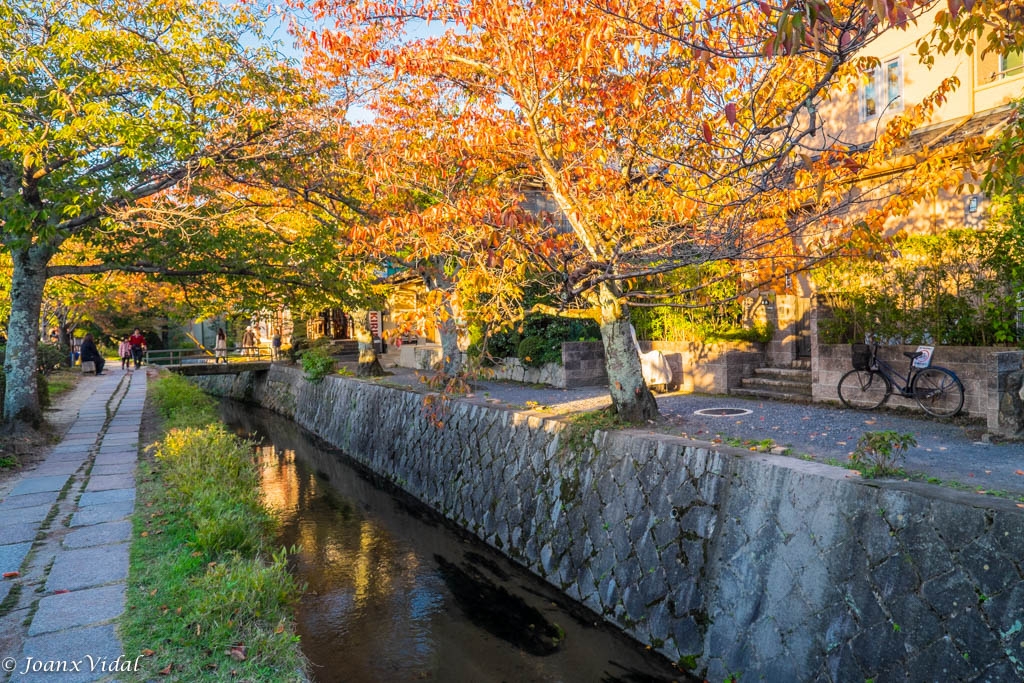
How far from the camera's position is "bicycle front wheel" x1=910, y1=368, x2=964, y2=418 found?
364 inches

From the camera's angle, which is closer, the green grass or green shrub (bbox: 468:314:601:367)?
the green grass

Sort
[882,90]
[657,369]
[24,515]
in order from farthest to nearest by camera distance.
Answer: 1. [882,90]
2. [657,369]
3. [24,515]

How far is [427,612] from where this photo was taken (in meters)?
8.67

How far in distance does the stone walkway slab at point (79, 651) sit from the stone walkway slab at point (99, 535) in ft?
7.07

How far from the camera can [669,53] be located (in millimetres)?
8414

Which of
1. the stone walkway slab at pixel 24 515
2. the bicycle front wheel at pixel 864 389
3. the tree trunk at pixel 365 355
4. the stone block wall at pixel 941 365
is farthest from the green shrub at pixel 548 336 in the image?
the stone walkway slab at pixel 24 515

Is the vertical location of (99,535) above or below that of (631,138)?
below

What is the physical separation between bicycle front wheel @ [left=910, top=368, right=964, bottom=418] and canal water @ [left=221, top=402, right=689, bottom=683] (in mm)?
5553

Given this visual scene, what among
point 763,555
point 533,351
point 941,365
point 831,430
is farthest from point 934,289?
point 533,351

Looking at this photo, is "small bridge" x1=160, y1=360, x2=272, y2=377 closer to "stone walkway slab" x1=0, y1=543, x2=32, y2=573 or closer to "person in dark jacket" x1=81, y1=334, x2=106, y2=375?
"person in dark jacket" x1=81, y1=334, x2=106, y2=375

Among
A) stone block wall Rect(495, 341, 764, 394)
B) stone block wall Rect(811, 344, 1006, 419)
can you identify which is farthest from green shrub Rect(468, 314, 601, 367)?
→ stone block wall Rect(811, 344, 1006, 419)

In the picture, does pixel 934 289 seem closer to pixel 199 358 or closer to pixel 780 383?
pixel 780 383

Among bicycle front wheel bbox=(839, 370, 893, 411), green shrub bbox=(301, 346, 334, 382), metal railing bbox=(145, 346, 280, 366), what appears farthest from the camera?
metal railing bbox=(145, 346, 280, 366)

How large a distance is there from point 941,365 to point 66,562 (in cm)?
1107
